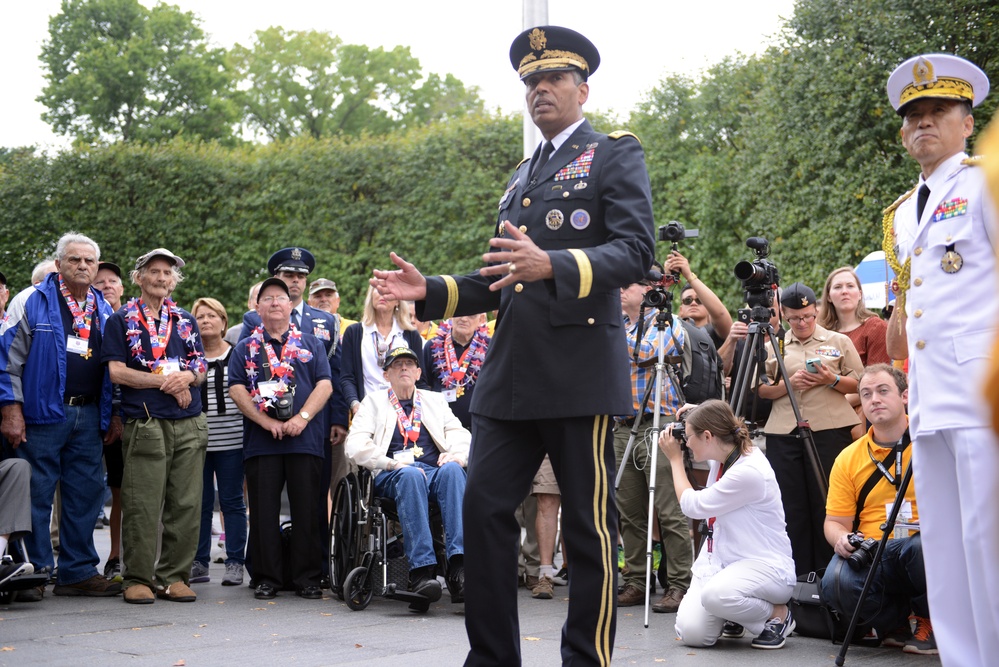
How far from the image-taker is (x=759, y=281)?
253 inches

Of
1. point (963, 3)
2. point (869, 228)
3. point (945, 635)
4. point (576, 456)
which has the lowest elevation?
point (945, 635)

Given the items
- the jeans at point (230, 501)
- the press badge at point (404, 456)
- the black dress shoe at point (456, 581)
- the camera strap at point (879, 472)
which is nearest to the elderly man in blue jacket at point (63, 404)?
the jeans at point (230, 501)

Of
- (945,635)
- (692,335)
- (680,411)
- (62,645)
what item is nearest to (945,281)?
(945,635)

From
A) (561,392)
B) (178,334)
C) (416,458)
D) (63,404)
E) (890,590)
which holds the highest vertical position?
(178,334)

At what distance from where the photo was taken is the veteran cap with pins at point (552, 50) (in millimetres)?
3715

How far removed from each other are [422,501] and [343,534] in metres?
0.66

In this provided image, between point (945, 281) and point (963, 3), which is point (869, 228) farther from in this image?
point (945, 281)

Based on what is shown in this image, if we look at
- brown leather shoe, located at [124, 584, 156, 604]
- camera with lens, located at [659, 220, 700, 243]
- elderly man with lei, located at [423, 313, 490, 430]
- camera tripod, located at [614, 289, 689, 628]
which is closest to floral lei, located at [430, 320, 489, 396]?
elderly man with lei, located at [423, 313, 490, 430]

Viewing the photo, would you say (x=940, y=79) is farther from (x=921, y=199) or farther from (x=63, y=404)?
(x=63, y=404)

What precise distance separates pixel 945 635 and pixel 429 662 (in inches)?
94.3

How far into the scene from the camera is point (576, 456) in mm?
3590

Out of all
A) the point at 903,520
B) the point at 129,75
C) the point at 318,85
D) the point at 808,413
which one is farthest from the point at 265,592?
the point at 318,85

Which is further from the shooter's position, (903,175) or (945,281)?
(903,175)

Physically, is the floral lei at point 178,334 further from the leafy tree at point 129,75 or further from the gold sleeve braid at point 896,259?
the leafy tree at point 129,75
